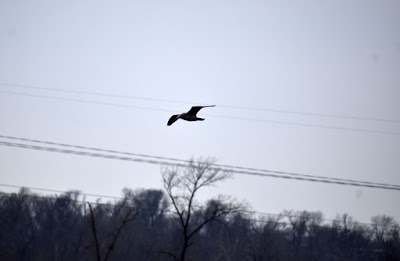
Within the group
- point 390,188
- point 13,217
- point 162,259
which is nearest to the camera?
point 390,188

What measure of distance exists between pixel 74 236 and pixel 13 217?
1002cm

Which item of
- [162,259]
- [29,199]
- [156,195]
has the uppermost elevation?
[156,195]

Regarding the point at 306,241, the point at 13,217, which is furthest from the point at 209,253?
the point at 13,217

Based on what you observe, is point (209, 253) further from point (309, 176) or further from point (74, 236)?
point (309, 176)

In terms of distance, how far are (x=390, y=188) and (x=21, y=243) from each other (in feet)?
168

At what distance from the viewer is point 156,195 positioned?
8138 centimetres

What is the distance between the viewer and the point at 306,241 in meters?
67.9

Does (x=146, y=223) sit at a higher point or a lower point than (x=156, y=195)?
lower

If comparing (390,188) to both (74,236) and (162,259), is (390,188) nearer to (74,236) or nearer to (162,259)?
(162,259)

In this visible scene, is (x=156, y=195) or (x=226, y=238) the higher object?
(x=156, y=195)

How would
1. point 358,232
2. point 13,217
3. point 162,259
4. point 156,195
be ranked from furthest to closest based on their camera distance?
point 156,195, point 358,232, point 13,217, point 162,259

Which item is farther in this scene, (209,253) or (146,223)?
(146,223)

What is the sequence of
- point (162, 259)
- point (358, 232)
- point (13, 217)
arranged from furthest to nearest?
point (358, 232), point (13, 217), point (162, 259)

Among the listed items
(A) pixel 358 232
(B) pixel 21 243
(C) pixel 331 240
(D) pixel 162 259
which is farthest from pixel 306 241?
(B) pixel 21 243
